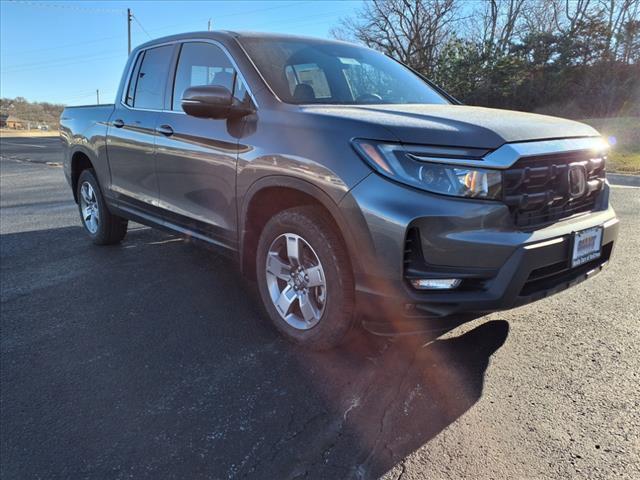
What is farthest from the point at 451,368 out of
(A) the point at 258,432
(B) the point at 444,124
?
(B) the point at 444,124

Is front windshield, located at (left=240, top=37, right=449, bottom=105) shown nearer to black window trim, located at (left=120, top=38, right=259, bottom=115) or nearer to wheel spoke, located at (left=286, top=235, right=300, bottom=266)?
black window trim, located at (left=120, top=38, right=259, bottom=115)

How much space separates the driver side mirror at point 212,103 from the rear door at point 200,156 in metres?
0.09

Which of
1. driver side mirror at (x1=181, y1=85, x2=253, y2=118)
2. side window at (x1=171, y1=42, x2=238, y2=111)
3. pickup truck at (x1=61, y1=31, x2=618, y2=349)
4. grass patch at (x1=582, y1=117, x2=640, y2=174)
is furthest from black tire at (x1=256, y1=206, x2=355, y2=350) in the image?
grass patch at (x1=582, y1=117, x2=640, y2=174)

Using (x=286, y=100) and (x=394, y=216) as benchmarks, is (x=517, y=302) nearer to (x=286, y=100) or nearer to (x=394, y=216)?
(x=394, y=216)

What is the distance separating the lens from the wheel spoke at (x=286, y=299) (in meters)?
3.05

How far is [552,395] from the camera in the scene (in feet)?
8.25

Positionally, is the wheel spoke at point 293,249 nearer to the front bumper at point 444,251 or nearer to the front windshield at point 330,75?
the front bumper at point 444,251

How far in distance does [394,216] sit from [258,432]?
3.83 ft

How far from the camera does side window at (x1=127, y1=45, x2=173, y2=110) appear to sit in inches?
163

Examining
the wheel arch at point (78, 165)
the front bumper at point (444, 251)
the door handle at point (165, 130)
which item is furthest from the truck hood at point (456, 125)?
the wheel arch at point (78, 165)

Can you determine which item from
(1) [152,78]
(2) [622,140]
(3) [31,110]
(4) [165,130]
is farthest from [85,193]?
(3) [31,110]

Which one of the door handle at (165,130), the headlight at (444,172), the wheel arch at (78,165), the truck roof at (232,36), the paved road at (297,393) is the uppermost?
the truck roof at (232,36)

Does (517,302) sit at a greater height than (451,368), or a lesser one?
greater

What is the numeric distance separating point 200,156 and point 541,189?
2.20m
